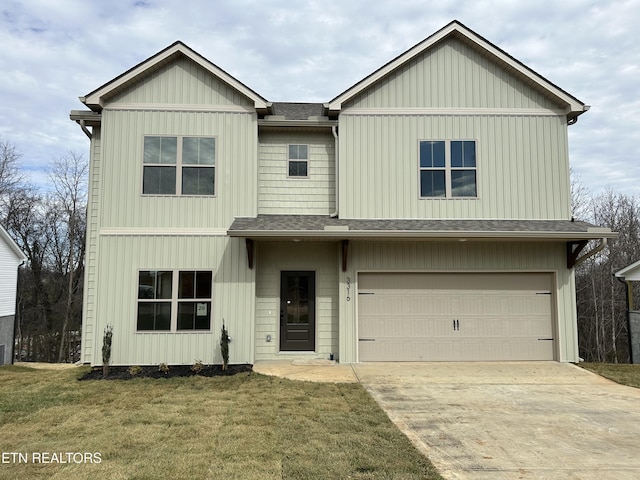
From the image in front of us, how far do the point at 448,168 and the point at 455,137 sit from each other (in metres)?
0.83

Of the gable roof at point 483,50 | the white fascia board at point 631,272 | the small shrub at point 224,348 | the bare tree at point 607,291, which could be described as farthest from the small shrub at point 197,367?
the bare tree at point 607,291

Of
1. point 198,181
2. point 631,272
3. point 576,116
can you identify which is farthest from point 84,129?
point 631,272

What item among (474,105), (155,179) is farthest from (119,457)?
(474,105)

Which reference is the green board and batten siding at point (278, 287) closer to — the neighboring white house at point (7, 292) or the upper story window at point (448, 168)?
the upper story window at point (448, 168)

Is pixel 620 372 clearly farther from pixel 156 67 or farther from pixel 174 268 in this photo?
pixel 156 67

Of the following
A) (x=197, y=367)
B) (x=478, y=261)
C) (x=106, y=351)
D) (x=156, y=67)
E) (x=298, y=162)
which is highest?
(x=156, y=67)

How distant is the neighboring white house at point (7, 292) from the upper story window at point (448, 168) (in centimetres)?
1458

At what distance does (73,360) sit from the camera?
94.5 ft

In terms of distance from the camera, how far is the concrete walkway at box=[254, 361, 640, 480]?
459 centimetres

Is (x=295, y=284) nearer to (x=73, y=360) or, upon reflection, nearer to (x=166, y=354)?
(x=166, y=354)

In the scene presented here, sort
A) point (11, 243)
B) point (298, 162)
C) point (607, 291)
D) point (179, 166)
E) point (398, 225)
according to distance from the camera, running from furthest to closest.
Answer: point (607, 291) → point (11, 243) → point (298, 162) → point (179, 166) → point (398, 225)

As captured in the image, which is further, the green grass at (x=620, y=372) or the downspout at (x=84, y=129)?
the downspout at (x=84, y=129)

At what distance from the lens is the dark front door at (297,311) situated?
1052 cm

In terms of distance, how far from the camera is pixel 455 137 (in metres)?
10.6
